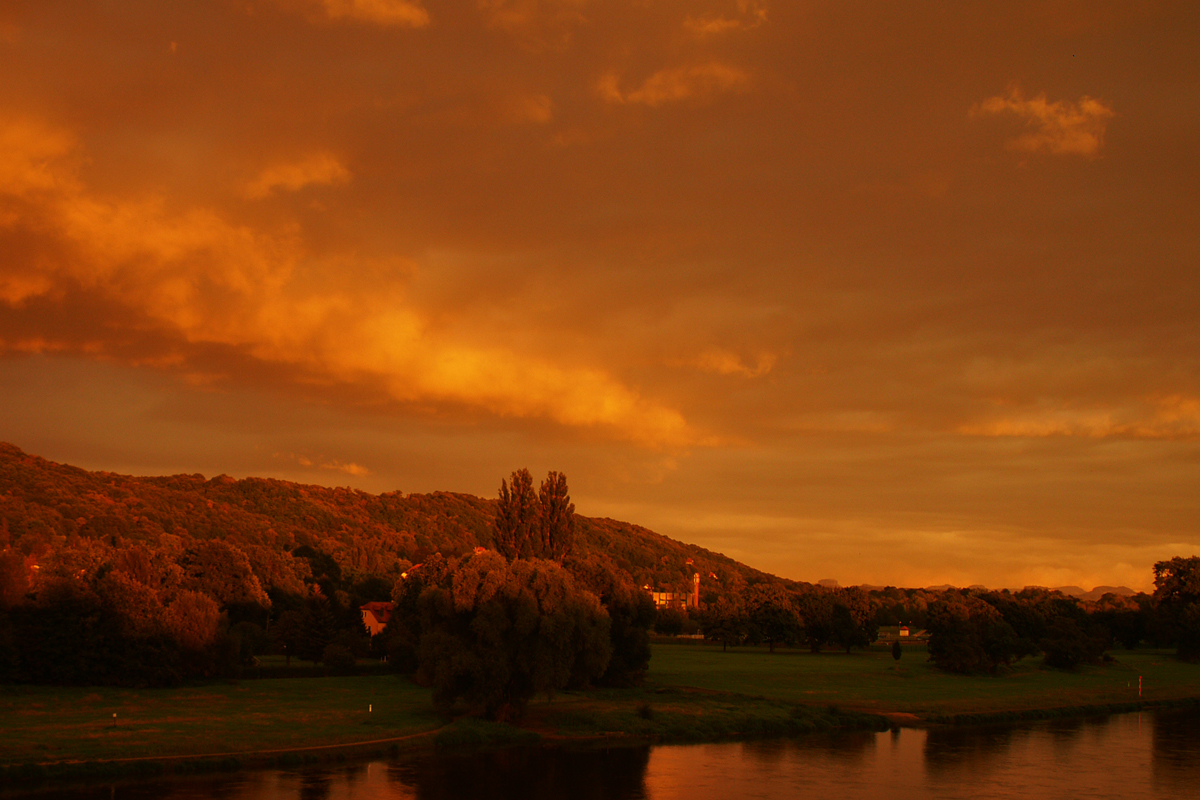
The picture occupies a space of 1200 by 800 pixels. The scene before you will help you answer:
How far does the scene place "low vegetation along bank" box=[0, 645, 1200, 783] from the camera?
36.9 m

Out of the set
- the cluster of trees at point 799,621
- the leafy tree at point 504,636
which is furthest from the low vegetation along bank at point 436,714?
the cluster of trees at point 799,621

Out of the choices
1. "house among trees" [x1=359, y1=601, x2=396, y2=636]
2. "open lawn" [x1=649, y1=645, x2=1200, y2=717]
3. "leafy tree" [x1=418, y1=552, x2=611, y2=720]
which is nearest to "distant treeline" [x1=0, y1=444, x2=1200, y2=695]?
"leafy tree" [x1=418, y1=552, x2=611, y2=720]

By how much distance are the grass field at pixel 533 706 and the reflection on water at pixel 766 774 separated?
3.23m

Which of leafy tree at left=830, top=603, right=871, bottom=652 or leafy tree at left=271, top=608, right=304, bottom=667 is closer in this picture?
leafy tree at left=271, top=608, right=304, bottom=667

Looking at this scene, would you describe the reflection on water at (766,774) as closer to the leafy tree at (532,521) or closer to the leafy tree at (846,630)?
the leafy tree at (532,521)

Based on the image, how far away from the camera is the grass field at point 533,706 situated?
128 feet

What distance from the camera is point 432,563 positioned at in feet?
286

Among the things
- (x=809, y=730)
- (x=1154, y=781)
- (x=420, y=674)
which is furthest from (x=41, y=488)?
(x=1154, y=781)

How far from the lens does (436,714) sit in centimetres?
4684

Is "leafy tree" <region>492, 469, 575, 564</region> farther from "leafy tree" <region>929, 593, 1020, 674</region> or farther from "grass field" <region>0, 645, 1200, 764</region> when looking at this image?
"leafy tree" <region>929, 593, 1020, 674</region>

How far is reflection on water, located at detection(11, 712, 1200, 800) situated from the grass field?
3231mm

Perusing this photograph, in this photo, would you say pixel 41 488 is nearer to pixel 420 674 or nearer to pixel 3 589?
pixel 3 589

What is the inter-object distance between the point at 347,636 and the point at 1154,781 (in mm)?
55167

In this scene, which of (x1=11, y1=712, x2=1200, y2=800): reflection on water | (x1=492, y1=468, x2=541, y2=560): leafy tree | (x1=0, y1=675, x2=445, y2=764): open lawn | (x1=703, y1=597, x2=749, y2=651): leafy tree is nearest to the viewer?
(x1=11, y1=712, x2=1200, y2=800): reflection on water
